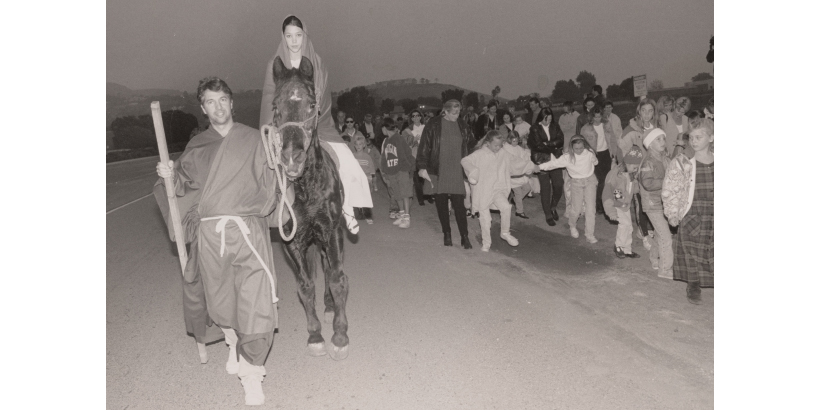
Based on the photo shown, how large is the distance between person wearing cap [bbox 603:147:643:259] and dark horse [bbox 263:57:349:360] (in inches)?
175

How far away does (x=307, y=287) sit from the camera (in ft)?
17.8

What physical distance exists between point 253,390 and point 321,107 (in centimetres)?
259

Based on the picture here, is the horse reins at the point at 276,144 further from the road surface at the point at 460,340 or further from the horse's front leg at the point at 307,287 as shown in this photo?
the road surface at the point at 460,340

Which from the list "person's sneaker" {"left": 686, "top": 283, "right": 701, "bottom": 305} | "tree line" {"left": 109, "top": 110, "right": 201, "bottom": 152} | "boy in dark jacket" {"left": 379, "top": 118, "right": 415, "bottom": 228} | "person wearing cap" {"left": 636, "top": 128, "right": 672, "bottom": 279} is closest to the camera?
"person's sneaker" {"left": 686, "top": 283, "right": 701, "bottom": 305}

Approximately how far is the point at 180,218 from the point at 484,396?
8.86 feet

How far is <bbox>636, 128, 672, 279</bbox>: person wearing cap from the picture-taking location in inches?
281

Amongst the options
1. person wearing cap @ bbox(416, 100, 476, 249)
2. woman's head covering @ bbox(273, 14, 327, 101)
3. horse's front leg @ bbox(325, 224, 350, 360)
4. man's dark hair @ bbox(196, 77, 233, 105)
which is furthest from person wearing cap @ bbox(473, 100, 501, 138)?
man's dark hair @ bbox(196, 77, 233, 105)

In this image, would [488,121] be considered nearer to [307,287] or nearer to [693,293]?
[693,293]

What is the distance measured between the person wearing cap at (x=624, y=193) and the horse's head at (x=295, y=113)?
5.01 meters

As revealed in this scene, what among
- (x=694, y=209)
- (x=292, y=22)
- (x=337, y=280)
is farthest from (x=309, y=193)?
(x=694, y=209)

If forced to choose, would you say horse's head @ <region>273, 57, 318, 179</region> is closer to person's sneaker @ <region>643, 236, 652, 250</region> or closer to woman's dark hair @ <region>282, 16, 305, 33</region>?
woman's dark hair @ <region>282, 16, 305, 33</region>

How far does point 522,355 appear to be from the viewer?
16.6 ft

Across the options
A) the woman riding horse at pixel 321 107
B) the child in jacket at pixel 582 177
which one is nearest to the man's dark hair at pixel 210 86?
the woman riding horse at pixel 321 107

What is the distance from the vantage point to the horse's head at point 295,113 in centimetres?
418
